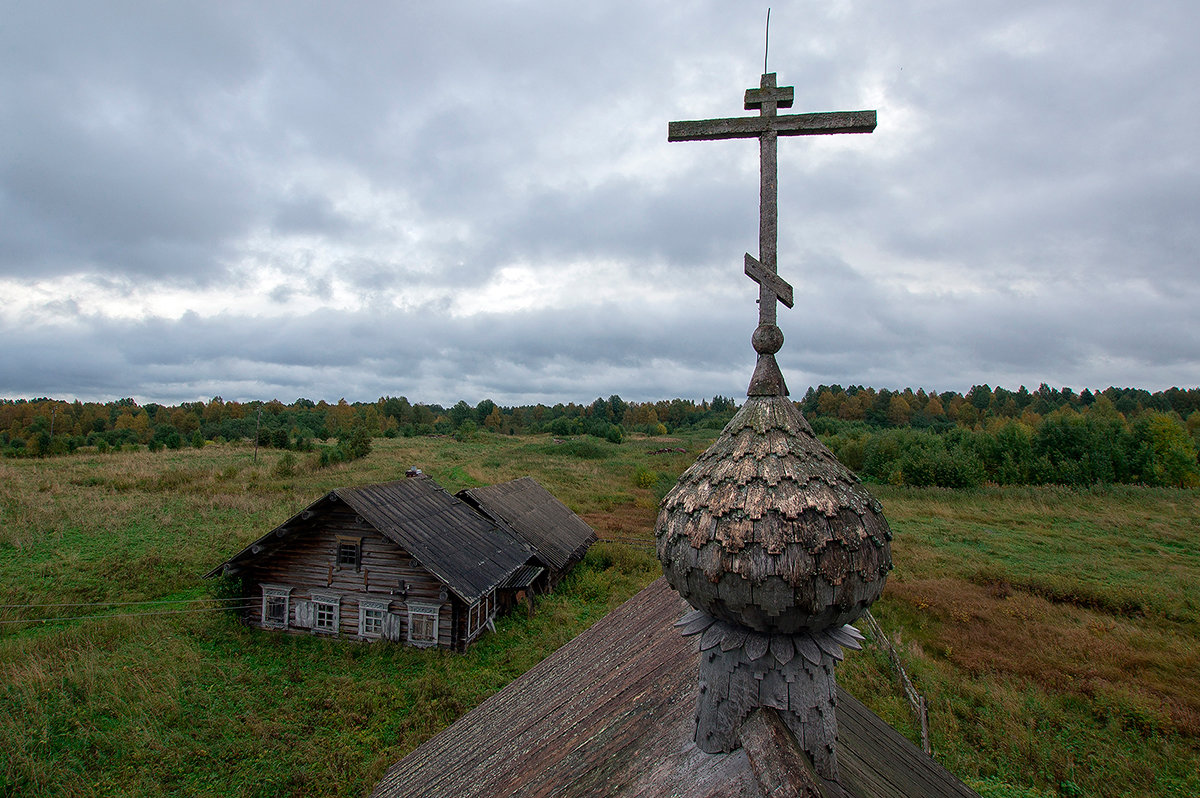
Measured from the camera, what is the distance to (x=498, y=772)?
371 cm

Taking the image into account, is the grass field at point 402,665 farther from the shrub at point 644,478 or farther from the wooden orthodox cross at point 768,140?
the shrub at point 644,478

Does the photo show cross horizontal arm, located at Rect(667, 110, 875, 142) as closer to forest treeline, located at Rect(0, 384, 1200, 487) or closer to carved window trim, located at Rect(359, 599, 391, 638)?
forest treeline, located at Rect(0, 384, 1200, 487)

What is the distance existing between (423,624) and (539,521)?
301 inches

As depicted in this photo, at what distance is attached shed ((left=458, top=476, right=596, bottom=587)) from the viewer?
2027 centimetres

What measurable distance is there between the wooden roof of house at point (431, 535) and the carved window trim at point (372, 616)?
214 cm

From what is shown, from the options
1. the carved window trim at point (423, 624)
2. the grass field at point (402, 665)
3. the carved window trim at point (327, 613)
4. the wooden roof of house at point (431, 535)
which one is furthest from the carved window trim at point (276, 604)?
the carved window trim at point (423, 624)

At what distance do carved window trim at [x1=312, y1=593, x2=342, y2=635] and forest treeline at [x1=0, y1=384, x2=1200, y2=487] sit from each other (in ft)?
53.5

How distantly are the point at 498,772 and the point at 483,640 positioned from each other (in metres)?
13.6

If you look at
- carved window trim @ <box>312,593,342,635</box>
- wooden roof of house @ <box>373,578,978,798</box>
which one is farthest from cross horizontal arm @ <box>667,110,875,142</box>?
carved window trim @ <box>312,593,342,635</box>

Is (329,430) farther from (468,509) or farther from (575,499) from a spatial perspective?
(468,509)

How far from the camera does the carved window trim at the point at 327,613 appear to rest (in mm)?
15875

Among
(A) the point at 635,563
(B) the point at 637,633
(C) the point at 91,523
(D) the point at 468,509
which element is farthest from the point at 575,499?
(B) the point at 637,633

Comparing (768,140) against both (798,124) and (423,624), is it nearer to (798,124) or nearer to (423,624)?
(798,124)

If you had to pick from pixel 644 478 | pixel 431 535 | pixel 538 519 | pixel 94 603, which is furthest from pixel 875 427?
pixel 94 603
